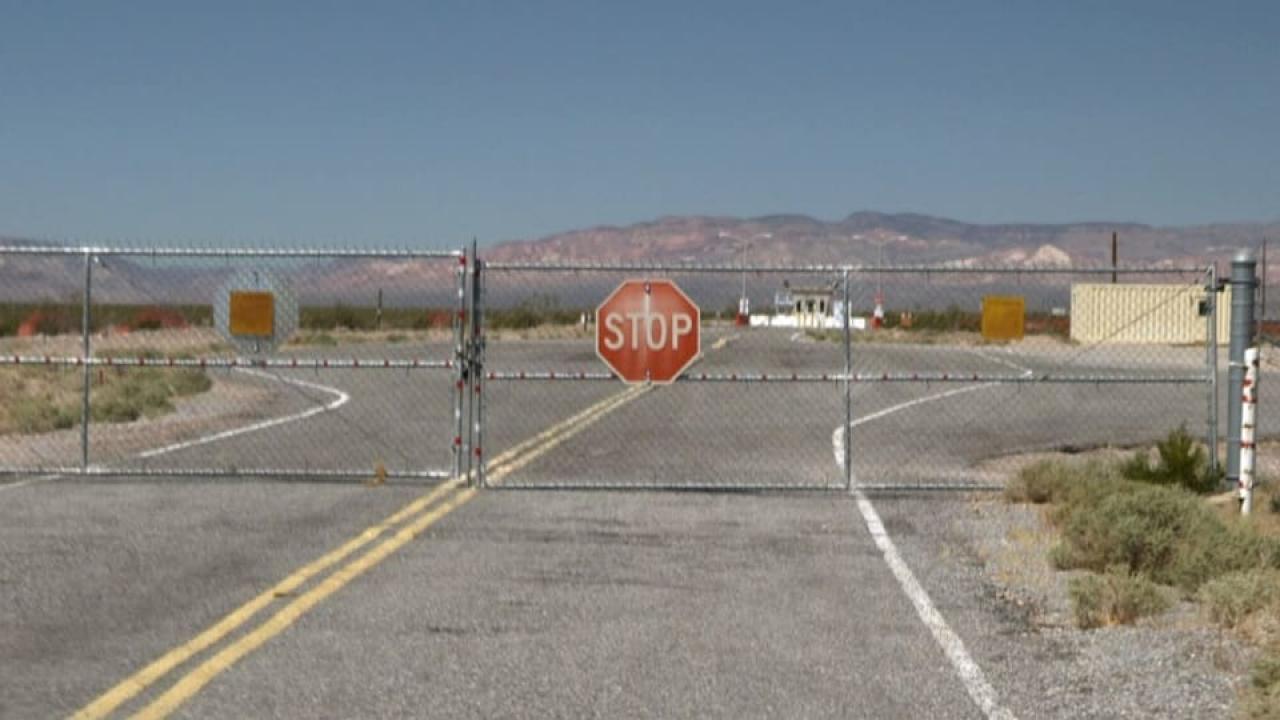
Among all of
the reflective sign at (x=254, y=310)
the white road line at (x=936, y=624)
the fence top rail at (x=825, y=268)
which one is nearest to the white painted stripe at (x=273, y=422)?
the reflective sign at (x=254, y=310)

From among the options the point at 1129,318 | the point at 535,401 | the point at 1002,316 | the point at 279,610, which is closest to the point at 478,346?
the point at 1002,316

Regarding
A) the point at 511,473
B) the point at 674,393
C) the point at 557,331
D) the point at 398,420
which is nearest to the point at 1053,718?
the point at 511,473

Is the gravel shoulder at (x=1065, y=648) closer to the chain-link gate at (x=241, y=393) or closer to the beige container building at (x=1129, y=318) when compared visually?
the chain-link gate at (x=241, y=393)

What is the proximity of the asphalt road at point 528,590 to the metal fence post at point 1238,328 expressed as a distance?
247cm

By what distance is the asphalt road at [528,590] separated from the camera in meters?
8.29

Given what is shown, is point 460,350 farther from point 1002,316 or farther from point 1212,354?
point 1212,354

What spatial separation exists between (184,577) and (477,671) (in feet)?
11.3

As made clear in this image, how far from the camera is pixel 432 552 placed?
41.8 ft

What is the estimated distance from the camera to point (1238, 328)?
52.6ft

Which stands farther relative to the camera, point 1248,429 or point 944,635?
point 1248,429

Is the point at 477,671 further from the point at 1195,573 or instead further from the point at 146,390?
the point at 146,390

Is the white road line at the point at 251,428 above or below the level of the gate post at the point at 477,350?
below

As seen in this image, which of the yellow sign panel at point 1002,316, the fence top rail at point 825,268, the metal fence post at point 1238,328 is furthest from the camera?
the yellow sign panel at point 1002,316

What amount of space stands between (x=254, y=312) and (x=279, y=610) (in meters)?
8.09
